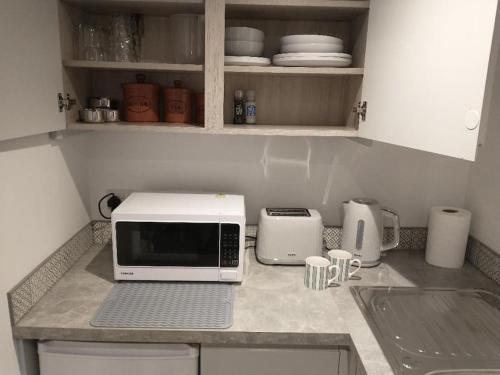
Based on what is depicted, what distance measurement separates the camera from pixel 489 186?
1602 mm

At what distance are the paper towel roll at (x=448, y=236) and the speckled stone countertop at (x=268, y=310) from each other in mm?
50

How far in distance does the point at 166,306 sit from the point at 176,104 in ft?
2.41

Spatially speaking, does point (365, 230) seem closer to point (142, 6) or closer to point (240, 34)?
point (240, 34)

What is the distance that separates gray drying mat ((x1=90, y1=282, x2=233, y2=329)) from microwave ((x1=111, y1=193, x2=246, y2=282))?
0.13 feet

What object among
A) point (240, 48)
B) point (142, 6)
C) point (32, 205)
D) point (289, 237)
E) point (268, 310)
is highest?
point (142, 6)

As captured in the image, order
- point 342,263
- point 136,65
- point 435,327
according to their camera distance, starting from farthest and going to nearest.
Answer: point 342,263, point 136,65, point 435,327

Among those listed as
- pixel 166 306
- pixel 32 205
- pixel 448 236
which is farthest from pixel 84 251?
pixel 448 236

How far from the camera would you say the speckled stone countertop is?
116 centimetres

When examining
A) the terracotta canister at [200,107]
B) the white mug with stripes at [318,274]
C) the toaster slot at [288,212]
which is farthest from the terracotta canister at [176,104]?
the white mug with stripes at [318,274]

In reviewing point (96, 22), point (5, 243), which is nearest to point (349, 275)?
point (5, 243)

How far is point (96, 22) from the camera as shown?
1595 mm

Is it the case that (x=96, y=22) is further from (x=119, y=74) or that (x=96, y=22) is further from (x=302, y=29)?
(x=302, y=29)

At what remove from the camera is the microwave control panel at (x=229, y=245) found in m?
1.40

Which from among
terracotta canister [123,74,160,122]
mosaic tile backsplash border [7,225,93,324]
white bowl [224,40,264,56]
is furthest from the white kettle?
mosaic tile backsplash border [7,225,93,324]
